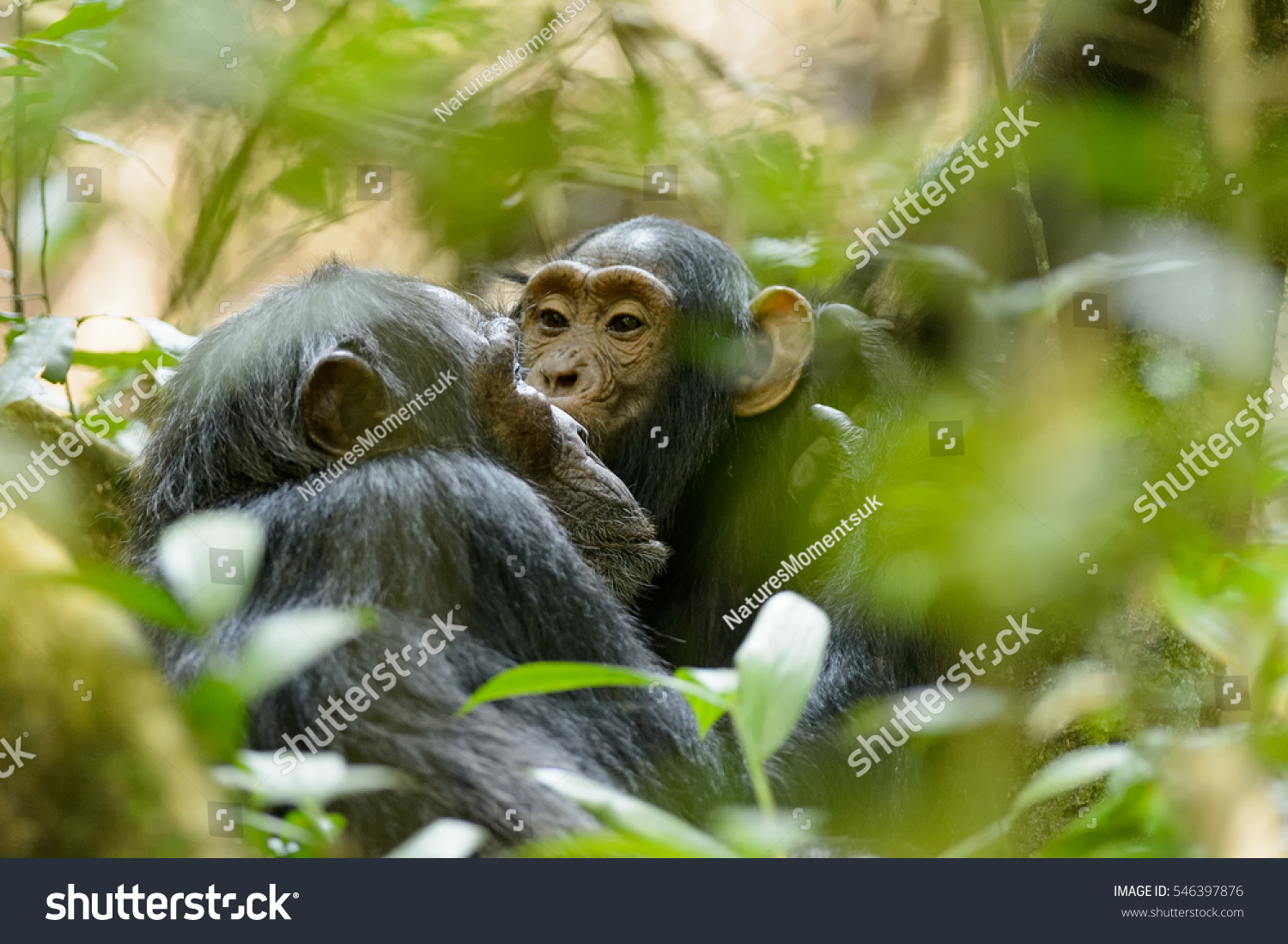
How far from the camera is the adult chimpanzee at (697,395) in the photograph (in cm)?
462

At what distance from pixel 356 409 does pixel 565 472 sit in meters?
0.74

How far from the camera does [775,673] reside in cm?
190

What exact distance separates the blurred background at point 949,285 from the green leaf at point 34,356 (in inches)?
0.5

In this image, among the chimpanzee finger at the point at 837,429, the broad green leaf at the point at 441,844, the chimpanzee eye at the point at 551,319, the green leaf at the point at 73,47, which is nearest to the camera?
the broad green leaf at the point at 441,844

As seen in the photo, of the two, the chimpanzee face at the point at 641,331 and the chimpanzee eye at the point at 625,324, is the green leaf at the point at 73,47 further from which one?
the chimpanzee eye at the point at 625,324

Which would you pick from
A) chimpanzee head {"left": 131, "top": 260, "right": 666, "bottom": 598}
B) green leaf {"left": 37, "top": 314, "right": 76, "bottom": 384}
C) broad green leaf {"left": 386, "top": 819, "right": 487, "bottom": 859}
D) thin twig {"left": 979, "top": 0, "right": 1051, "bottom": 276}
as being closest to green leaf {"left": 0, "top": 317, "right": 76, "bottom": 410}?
green leaf {"left": 37, "top": 314, "right": 76, "bottom": 384}

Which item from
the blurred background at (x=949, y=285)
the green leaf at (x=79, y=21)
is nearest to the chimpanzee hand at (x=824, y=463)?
the blurred background at (x=949, y=285)

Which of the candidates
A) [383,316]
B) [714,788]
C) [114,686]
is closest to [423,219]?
[383,316]

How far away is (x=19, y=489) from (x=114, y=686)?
1.61 meters

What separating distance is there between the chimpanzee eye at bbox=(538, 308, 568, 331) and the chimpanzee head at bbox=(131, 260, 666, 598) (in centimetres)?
105

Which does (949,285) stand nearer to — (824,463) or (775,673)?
(824,463)

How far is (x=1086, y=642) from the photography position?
2920 millimetres

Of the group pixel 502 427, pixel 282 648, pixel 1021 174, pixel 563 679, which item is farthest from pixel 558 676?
pixel 1021 174

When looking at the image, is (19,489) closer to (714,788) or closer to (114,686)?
(114,686)
